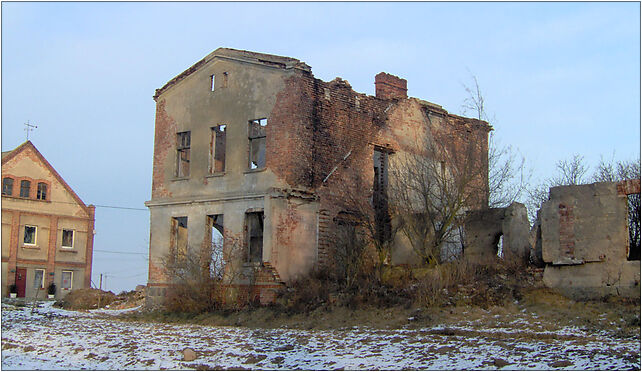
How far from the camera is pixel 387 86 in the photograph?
81.8 ft

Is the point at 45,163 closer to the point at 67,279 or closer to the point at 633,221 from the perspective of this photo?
the point at 67,279

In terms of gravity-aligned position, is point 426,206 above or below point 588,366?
above

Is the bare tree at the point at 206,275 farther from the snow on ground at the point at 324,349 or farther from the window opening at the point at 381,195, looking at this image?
the window opening at the point at 381,195

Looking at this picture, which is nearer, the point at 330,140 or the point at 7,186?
the point at 330,140

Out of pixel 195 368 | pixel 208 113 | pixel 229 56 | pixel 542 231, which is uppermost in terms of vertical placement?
pixel 229 56

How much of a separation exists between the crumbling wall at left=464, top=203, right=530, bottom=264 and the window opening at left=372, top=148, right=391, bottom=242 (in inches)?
110

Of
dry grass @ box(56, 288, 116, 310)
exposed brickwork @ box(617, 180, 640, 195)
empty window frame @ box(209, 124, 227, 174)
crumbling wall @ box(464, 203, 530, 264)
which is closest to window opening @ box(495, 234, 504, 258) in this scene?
crumbling wall @ box(464, 203, 530, 264)

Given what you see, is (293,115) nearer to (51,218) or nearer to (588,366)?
(588,366)

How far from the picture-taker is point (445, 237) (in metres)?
19.9

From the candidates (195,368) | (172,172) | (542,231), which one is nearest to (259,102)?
(172,172)

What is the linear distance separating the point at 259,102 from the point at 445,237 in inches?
294

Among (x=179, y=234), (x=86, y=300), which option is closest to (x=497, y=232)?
(x=179, y=234)

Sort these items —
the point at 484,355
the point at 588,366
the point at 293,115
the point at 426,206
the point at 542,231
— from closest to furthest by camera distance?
the point at 588,366
the point at 484,355
the point at 542,231
the point at 426,206
the point at 293,115

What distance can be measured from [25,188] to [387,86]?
27.3 metres
